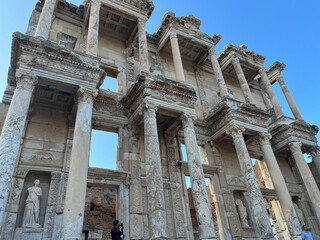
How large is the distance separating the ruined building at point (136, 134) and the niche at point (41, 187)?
0.12 feet

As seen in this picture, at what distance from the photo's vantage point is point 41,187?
9.74 metres

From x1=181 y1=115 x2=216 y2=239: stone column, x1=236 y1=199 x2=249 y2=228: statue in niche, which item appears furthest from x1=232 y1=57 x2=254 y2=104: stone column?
x1=236 y1=199 x2=249 y2=228: statue in niche

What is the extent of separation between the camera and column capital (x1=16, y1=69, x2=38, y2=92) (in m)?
8.37

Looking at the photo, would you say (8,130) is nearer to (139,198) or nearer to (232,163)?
(139,198)

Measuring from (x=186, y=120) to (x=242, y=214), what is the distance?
603 cm

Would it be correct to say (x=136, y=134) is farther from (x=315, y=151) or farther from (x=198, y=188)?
(x=315, y=151)

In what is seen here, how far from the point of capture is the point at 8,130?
7.48m

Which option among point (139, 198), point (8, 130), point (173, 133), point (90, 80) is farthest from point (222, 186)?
point (8, 130)

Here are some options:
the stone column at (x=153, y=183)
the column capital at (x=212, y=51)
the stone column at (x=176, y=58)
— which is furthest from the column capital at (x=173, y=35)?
the stone column at (x=153, y=183)

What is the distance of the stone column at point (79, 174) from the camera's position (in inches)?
276

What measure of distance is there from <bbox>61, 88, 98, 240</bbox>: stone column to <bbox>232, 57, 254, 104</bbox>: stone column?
10.1 m

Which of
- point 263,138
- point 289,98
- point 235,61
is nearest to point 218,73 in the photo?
point 235,61

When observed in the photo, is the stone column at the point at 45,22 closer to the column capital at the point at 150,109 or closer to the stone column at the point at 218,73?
the column capital at the point at 150,109

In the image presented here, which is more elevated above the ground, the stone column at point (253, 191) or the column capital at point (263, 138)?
the column capital at point (263, 138)
